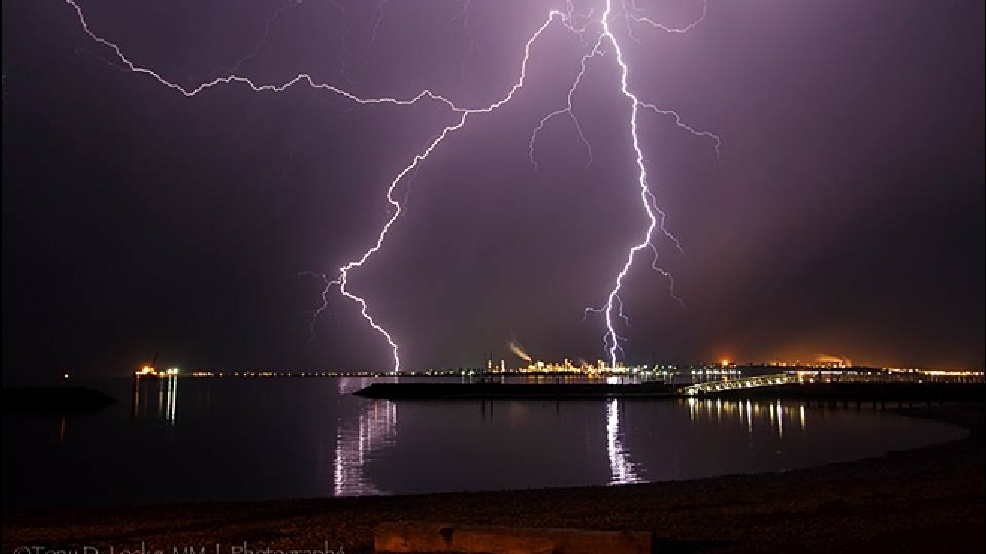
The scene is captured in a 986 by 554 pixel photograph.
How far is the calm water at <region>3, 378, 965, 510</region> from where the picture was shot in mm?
21281

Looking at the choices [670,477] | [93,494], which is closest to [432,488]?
[670,477]

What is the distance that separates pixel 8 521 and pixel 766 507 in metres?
11.0

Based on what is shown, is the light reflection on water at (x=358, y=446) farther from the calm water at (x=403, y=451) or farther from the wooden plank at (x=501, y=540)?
the wooden plank at (x=501, y=540)

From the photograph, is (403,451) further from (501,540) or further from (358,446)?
(501,540)

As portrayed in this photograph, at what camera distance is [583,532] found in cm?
686

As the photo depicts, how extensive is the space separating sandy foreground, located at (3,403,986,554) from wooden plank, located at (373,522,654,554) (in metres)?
0.91

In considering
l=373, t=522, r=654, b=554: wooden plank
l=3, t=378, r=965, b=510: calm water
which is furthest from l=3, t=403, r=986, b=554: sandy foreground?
l=3, t=378, r=965, b=510: calm water

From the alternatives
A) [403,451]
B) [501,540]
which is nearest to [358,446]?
[403,451]

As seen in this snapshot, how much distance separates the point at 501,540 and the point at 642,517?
4.24m

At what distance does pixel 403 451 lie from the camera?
95.9 ft

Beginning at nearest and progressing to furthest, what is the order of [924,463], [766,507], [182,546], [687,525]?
[182,546] < [687,525] < [766,507] < [924,463]

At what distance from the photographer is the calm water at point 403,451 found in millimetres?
21281

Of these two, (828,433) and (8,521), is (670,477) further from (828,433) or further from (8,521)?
(828,433)

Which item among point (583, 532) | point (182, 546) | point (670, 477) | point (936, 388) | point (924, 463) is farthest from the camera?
point (936, 388)
